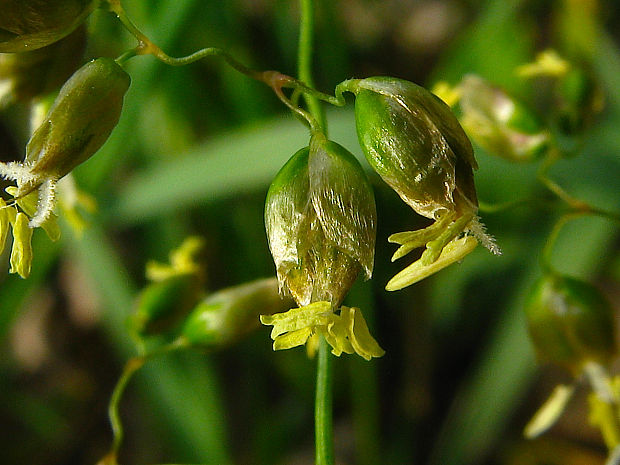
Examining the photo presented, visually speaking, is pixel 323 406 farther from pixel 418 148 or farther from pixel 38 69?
pixel 38 69

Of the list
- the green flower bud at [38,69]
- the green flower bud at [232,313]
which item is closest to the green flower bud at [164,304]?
the green flower bud at [232,313]

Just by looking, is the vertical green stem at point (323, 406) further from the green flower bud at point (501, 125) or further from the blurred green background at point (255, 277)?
the blurred green background at point (255, 277)

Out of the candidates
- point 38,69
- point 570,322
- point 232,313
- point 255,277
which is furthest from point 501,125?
point 255,277

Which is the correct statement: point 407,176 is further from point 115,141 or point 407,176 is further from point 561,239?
point 561,239

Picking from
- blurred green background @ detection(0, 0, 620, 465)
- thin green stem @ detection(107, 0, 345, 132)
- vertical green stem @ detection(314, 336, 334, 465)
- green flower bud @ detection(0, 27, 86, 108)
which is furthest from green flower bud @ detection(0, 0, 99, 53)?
blurred green background @ detection(0, 0, 620, 465)

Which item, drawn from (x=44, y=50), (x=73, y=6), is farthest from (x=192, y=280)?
(x=73, y=6)

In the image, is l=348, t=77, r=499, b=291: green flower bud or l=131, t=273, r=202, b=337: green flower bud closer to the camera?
l=348, t=77, r=499, b=291: green flower bud

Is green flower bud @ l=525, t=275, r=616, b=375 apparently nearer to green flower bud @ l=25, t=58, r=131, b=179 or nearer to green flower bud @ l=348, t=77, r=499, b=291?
green flower bud @ l=348, t=77, r=499, b=291
